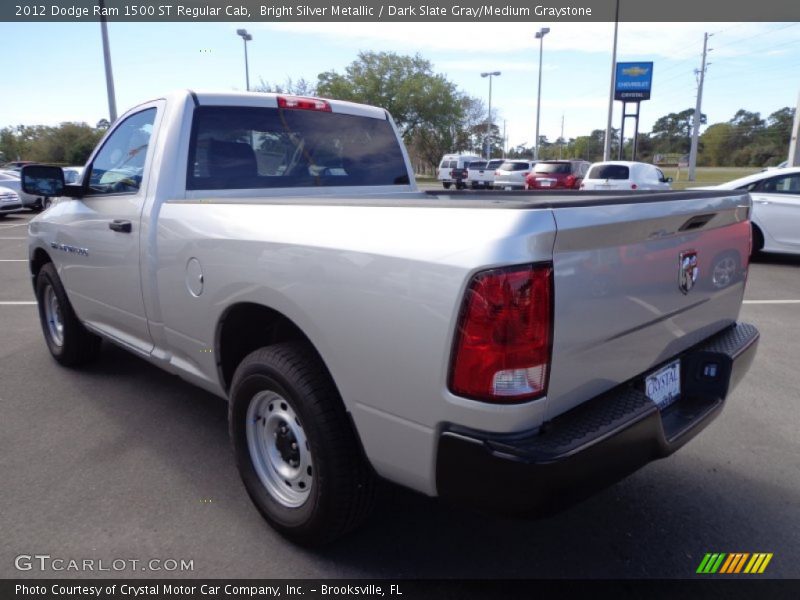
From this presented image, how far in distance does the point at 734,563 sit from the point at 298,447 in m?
1.90

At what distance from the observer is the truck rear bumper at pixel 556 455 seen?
5.96ft

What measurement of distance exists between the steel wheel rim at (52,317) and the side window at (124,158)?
130 cm

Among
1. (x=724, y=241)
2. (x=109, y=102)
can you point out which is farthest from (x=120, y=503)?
(x=109, y=102)

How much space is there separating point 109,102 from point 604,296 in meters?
22.0

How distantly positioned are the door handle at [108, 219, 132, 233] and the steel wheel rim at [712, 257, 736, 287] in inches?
119

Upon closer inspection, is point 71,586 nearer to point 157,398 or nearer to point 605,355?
point 157,398

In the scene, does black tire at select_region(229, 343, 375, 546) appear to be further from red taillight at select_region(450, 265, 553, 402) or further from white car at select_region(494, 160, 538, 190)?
white car at select_region(494, 160, 538, 190)

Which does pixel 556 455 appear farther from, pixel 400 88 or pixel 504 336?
pixel 400 88

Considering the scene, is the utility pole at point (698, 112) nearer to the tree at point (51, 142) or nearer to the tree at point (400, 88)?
the tree at point (400, 88)

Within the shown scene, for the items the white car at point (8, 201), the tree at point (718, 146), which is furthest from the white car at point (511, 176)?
the tree at point (718, 146)

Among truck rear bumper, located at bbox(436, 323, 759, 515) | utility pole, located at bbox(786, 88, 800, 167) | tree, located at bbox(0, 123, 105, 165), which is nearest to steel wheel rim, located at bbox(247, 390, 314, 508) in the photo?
truck rear bumper, located at bbox(436, 323, 759, 515)

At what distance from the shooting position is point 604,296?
2.00m

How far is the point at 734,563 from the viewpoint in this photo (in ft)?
8.30

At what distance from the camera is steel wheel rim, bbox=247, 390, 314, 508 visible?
8.40 ft
